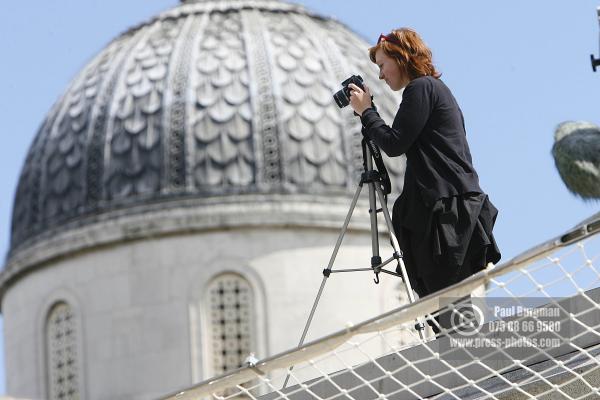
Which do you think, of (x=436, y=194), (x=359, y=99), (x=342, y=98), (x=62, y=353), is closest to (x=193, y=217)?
(x=62, y=353)

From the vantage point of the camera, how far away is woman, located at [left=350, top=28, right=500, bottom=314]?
1076 centimetres

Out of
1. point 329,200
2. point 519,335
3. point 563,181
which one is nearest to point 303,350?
point 519,335

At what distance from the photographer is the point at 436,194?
10766 mm

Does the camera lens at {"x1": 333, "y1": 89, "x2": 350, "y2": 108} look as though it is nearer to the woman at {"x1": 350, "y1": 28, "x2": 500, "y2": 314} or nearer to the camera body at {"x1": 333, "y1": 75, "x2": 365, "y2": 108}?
the camera body at {"x1": 333, "y1": 75, "x2": 365, "y2": 108}

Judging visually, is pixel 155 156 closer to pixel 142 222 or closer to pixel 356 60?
pixel 142 222

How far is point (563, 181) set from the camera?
422 inches

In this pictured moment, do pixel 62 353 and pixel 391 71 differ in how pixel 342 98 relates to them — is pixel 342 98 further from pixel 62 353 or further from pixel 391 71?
pixel 62 353

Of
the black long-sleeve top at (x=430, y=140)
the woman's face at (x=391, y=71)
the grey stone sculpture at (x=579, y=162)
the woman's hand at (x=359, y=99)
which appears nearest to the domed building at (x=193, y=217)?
the woman's hand at (x=359, y=99)

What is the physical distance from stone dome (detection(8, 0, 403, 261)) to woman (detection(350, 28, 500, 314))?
24.4 m

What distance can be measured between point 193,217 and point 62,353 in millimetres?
3121

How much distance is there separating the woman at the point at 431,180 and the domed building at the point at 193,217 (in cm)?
2390

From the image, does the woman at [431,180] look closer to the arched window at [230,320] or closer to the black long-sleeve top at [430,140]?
the black long-sleeve top at [430,140]

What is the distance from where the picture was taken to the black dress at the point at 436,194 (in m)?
10.8

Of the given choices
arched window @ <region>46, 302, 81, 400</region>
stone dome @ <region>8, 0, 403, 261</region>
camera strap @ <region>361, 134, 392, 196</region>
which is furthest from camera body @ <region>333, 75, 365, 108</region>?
arched window @ <region>46, 302, 81, 400</region>
